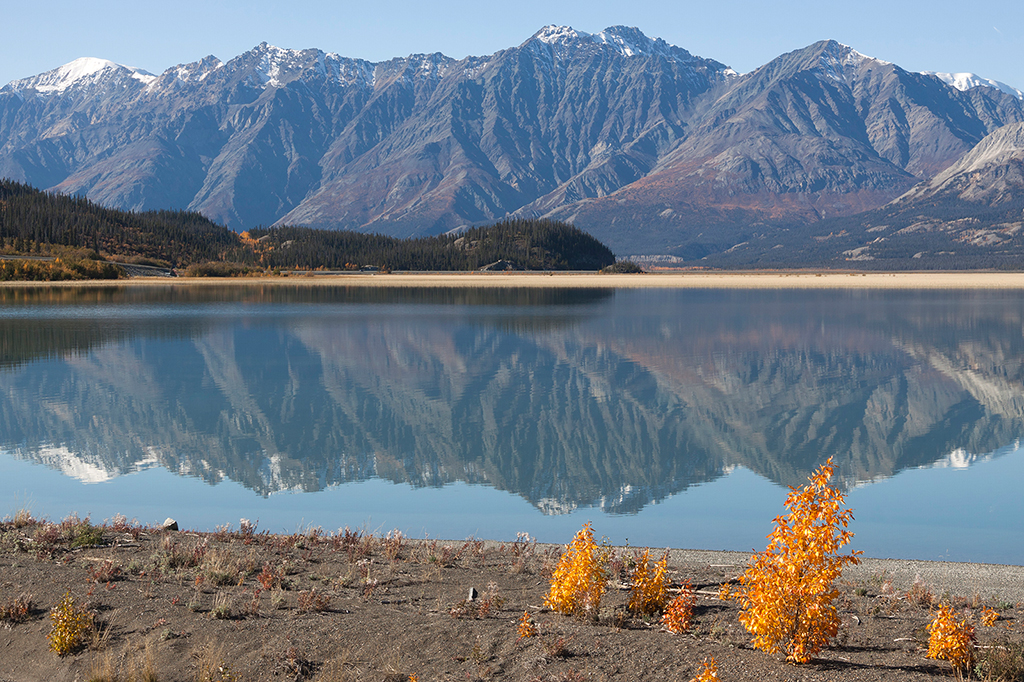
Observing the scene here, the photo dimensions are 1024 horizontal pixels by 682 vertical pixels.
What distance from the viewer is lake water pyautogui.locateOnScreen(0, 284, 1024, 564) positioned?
19781mm

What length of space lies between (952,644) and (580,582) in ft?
14.0

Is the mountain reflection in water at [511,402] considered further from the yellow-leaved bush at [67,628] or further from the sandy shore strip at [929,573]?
the yellow-leaved bush at [67,628]

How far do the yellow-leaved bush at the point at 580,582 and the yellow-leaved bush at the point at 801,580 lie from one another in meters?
2.07

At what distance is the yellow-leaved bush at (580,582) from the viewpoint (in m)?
11.1

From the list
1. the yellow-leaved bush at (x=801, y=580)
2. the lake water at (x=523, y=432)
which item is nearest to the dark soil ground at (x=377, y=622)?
the yellow-leaved bush at (x=801, y=580)

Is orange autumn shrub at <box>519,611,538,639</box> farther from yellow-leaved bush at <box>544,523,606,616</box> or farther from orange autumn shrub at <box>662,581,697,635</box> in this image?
orange autumn shrub at <box>662,581,697,635</box>

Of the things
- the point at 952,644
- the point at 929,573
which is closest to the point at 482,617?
the point at 952,644

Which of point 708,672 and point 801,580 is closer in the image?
point 708,672

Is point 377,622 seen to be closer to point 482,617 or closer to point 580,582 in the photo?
point 482,617

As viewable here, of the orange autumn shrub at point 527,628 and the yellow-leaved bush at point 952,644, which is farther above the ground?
the yellow-leaved bush at point 952,644

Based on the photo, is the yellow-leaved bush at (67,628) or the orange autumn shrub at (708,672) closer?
the orange autumn shrub at (708,672)

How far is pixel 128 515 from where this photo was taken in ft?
64.2

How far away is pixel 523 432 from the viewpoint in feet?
95.1

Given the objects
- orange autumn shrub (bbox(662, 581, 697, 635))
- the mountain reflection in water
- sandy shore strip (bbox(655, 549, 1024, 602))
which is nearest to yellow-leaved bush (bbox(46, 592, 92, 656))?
orange autumn shrub (bbox(662, 581, 697, 635))
